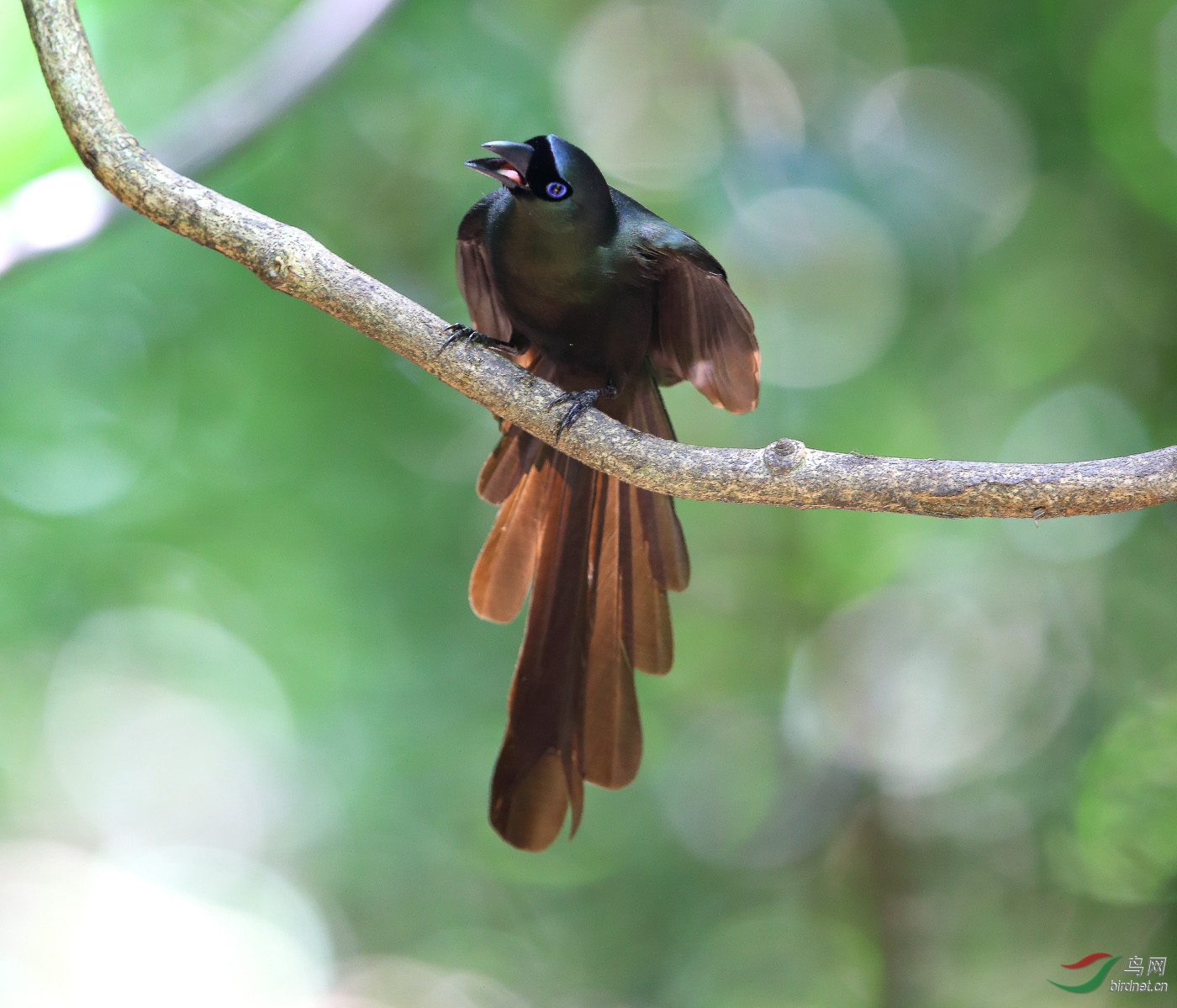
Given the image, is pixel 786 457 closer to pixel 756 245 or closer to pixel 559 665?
pixel 559 665

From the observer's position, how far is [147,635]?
462cm

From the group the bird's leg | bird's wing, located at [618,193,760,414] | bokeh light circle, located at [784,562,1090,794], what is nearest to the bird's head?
bird's wing, located at [618,193,760,414]

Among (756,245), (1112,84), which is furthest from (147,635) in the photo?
(1112,84)

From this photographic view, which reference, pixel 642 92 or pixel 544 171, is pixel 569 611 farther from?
pixel 642 92

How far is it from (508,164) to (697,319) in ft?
1.89

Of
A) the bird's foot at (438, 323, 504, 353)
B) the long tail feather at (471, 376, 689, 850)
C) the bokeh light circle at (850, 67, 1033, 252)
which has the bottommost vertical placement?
the long tail feather at (471, 376, 689, 850)

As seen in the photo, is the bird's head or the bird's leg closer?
the bird's leg

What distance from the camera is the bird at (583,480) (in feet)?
6.98

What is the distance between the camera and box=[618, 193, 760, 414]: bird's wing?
2176 mm

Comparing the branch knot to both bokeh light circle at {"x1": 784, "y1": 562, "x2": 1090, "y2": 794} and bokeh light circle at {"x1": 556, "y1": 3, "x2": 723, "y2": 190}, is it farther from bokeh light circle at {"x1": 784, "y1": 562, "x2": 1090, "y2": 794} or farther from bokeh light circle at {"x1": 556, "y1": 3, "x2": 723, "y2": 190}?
bokeh light circle at {"x1": 556, "y1": 3, "x2": 723, "y2": 190}

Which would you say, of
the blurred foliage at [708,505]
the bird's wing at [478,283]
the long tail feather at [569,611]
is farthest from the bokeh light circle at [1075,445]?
the bird's wing at [478,283]

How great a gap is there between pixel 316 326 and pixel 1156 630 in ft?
11.9

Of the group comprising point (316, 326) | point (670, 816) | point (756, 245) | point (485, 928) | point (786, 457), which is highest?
point (756, 245)

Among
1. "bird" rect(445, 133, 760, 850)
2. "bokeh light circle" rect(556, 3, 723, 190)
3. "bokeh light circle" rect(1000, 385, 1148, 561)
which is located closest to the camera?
"bird" rect(445, 133, 760, 850)
